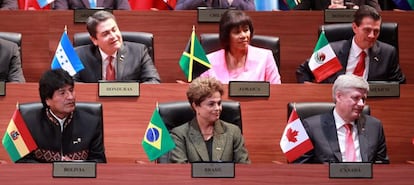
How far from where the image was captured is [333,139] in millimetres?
4051

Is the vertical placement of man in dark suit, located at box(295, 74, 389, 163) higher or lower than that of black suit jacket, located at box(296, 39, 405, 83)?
lower

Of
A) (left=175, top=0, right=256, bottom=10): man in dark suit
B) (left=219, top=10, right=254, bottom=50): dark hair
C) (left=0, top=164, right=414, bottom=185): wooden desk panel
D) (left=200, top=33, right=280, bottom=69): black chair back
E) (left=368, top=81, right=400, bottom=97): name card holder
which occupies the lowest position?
(left=0, top=164, right=414, bottom=185): wooden desk panel

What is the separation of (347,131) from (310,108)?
0.18 m

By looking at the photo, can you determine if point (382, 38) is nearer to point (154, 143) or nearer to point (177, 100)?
point (177, 100)

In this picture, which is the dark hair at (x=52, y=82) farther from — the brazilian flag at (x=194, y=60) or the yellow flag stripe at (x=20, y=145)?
the brazilian flag at (x=194, y=60)

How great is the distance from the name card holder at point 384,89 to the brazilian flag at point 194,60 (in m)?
0.70

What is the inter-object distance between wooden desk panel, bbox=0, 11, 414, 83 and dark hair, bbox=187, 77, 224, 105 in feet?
3.13

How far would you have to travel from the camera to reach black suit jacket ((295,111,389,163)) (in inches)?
158

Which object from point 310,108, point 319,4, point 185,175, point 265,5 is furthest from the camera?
point 265,5

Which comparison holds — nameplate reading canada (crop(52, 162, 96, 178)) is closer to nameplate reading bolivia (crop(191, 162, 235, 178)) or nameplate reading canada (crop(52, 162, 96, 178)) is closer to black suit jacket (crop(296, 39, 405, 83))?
nameplate reading bolivia (crop(191, 162, 235, 178))

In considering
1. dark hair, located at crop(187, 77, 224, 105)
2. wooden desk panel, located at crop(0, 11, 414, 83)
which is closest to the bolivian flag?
dark hair, located at crop(187, 77, 224, 105)

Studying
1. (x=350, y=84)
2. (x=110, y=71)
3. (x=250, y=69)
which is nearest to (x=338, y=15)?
(x=250, y=69)

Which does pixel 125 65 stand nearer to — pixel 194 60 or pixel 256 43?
pixel 194 60

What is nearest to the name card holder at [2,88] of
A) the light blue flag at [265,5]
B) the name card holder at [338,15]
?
the name card holder at [338,15]
